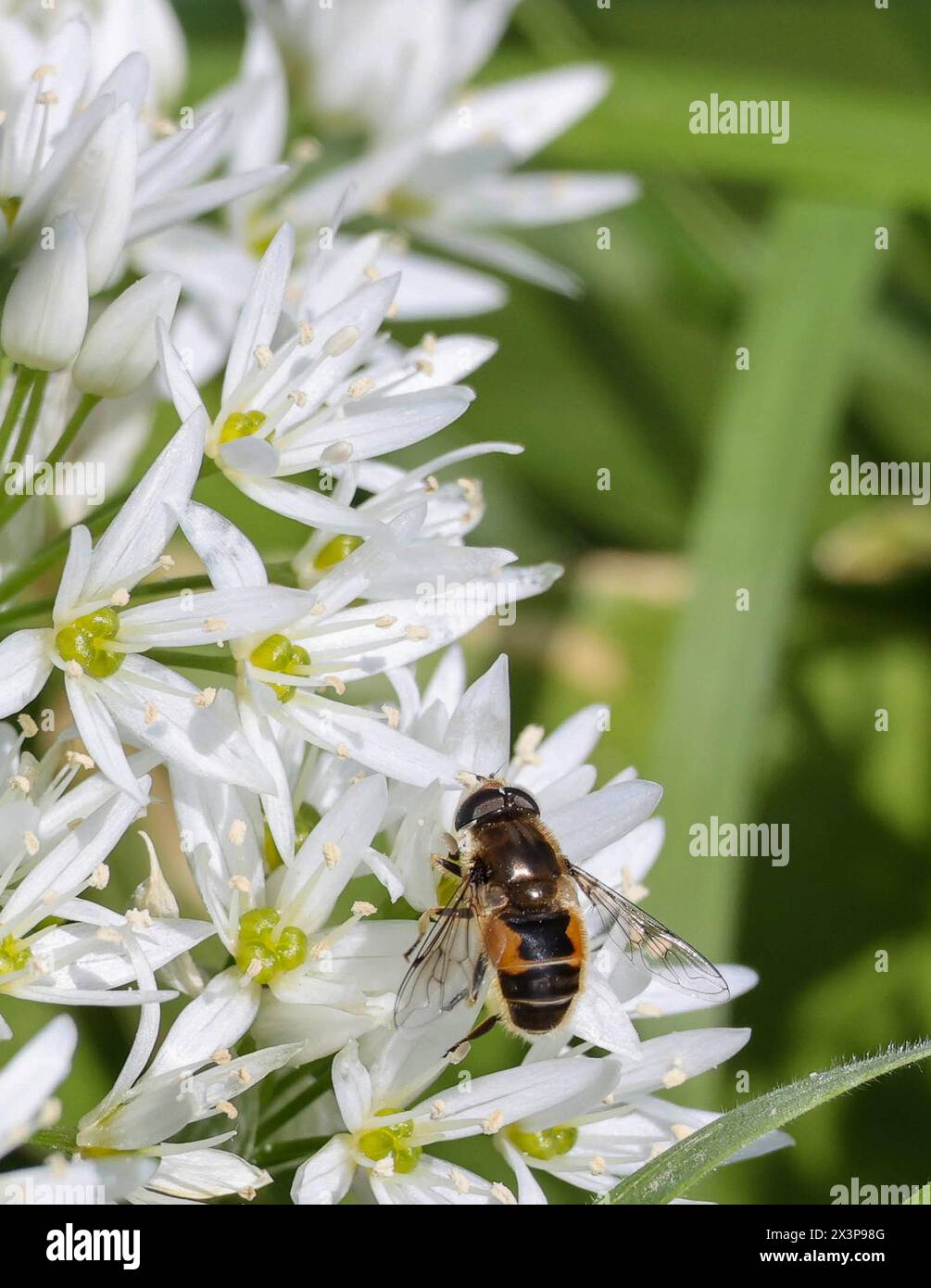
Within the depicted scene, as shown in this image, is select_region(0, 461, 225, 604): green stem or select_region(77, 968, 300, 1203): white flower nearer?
select_region(77, 968, 300, 1203): white flower

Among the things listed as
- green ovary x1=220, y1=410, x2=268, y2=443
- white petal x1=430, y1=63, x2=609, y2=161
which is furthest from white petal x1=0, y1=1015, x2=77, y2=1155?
white petal x1=430, y1=63, x2=609, y2=161

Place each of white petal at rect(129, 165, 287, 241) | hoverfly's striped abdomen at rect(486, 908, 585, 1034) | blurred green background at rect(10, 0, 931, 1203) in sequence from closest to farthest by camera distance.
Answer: hoverfly's striped abdomen at rect(486, 908, 585, 1034)
white petal at rect(129, 165, 287, 241)
blurred green background at rect(10, 0, 931, 1203)

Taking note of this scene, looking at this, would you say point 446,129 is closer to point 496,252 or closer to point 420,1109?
point 496,252

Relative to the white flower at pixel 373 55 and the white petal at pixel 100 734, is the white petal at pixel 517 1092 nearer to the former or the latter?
the white petal at pixel 100 734

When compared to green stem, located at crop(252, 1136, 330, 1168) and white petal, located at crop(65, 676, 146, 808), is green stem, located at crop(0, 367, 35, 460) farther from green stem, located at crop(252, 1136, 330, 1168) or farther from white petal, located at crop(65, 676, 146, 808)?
green stem, located at crop(252, 1136, 330, 1168)

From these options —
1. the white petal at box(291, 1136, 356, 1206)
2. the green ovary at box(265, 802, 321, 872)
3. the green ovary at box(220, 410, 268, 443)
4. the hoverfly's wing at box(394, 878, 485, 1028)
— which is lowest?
the white petal at box(291, 1136, 356, 1206)
